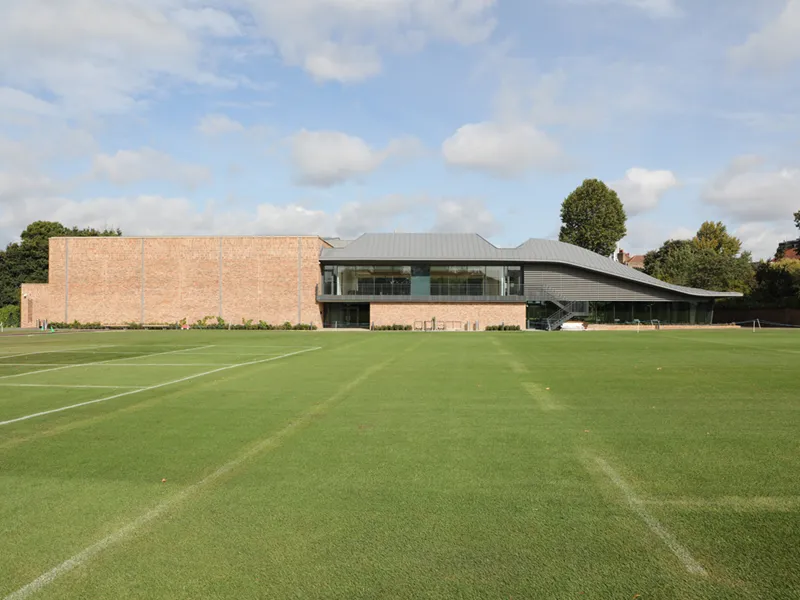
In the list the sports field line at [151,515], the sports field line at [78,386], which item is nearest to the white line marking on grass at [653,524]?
the sports field line at [151,515]

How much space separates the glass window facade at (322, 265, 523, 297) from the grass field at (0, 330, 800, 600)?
41.4 metres

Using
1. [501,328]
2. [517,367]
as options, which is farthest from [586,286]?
[517,367]

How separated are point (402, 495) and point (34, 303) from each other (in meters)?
63.8

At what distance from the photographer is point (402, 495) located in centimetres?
515

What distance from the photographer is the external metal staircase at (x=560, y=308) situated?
171ft

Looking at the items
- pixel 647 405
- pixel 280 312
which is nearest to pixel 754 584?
pixel 647 405

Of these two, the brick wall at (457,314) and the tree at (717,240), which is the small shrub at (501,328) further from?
the tree at (717,240)

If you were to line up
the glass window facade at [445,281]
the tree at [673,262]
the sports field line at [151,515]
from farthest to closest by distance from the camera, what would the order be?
the tree at [673,262], the glass window facade at [445,281], the sports field line at [151,515]

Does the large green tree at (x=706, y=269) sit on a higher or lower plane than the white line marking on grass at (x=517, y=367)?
higher

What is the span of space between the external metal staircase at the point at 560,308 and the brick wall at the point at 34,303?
164 feet

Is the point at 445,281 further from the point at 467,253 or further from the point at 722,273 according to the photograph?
the point at 722,273

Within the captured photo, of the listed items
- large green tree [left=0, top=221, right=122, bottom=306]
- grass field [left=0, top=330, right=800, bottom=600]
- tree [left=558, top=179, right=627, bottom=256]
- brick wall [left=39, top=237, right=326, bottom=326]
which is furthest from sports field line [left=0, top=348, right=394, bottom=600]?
large green tree [left=0, top=221, right=122, bottom=306]

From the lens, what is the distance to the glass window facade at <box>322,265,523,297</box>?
52750 millimetres

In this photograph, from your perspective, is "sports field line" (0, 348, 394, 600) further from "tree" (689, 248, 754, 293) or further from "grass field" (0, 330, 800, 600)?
"tree" (689, 248, 754, 293)
